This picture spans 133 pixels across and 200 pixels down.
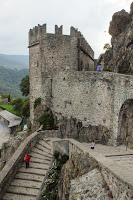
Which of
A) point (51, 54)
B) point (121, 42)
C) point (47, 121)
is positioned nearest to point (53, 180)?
point (47, 121)

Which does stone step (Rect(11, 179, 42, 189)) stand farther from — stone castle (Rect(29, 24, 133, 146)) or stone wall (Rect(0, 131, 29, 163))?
stone wall (Rect(0, 131, 29, 163))

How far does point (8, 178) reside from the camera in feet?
34.3

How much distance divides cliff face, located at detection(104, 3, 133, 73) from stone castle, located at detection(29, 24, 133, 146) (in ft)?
12.0

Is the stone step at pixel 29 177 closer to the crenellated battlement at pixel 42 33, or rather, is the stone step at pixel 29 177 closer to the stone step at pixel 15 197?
the stone step at pixel 15 197

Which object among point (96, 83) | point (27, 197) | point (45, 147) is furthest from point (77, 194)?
point (96, 83)

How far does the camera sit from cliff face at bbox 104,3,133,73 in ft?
57.8

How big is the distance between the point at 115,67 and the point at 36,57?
28.1 feet

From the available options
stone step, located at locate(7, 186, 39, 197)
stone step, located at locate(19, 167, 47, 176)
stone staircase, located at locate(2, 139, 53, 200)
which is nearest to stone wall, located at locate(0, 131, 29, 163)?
stone staircase, located at locate(2, 139, 53, 200)

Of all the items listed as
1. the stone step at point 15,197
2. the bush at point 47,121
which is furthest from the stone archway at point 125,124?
the bush at point 47,121

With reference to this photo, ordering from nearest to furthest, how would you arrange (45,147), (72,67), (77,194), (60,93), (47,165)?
1. (77,194)
2. (47,165)
3. (45,147)
4. (60,93)
5. (72,67)

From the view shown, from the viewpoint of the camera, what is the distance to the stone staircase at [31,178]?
33.0 ft

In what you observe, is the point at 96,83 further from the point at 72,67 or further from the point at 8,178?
the point at 8,178

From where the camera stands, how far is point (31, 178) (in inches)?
437

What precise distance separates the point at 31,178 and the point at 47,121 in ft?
27.2
